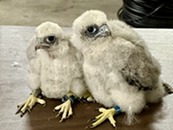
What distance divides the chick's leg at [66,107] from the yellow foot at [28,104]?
0.04m

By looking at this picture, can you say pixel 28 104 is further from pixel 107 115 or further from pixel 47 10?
pixel 47 10

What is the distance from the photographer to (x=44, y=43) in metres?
0.67

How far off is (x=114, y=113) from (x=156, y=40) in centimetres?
33

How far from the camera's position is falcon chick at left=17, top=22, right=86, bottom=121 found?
666 mm

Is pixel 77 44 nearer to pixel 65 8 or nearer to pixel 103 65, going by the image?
pixel 103 65

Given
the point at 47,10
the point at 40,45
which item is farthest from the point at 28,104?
the point at 47,10

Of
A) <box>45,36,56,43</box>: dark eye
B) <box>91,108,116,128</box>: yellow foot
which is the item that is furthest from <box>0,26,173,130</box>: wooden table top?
<box>45,36,56,43</box>: dark eye

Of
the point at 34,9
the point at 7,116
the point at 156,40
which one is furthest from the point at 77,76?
the point at 34,9

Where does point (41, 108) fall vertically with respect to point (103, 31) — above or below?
below

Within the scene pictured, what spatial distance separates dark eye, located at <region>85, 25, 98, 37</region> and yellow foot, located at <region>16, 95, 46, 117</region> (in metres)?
0.15

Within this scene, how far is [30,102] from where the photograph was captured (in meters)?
0.71

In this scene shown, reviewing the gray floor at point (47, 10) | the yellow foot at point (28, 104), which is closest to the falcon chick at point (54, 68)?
the yellow foot at point (28, 104)

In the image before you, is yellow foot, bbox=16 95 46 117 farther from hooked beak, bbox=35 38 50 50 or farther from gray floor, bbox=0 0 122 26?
gray floor, bbox=0 0 122 26

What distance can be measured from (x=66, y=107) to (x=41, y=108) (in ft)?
0.15
